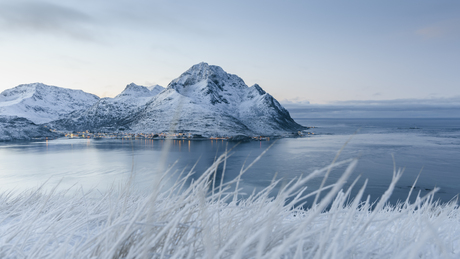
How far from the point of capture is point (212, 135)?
84688 millimetres

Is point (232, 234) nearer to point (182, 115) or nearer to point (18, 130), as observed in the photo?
point (18, 130)

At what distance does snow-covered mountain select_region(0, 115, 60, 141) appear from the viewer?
242ft

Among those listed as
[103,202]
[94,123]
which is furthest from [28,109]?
[103,202]

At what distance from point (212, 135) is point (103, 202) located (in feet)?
266

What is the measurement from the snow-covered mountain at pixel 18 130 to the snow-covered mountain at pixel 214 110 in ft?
97.9

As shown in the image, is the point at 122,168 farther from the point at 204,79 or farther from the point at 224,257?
the point at 204,79

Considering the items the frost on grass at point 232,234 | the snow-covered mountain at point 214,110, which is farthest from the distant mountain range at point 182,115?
the frost on grass at point 232,234

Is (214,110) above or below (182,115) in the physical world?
above

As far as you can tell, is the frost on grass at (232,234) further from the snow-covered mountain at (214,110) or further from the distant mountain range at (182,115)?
the distant mountain range at (182,115)

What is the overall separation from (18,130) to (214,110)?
230ft

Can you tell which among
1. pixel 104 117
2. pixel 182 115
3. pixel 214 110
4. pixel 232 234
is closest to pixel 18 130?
pixel 104 117

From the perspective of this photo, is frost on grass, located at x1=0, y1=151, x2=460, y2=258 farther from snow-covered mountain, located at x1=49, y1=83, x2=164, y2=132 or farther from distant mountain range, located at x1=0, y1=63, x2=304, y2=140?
snow-covered mountain, located at x1=49, y1=83, x2=164, y2=132

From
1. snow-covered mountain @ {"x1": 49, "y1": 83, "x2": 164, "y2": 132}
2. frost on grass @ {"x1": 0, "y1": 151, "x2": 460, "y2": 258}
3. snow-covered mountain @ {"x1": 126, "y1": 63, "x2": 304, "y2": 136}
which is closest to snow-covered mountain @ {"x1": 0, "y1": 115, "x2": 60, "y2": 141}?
snow-covered mountain @ {"x1": 49, "y1": 83, "x2": 164, "y2": 132}

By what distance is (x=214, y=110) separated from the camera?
10869cm
